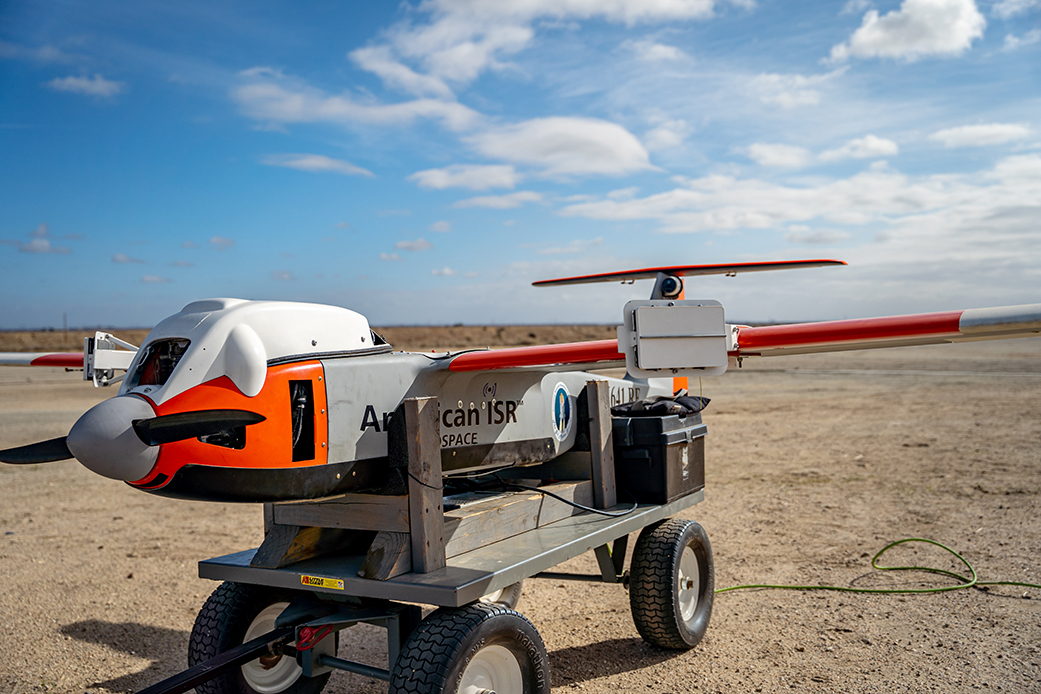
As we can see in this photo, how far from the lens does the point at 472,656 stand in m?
3.45

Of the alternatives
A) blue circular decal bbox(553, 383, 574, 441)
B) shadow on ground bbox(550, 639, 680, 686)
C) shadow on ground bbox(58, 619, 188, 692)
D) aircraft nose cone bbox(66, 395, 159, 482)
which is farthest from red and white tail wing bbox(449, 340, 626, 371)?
shadow on ground bbox(58, 619, 188, 692)

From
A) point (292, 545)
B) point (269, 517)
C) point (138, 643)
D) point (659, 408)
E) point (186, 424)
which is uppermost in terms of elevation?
point (186, 424)

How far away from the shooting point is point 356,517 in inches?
157

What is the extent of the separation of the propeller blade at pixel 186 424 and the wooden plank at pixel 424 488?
2.78 feet

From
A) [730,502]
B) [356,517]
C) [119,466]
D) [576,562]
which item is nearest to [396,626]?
[356,517]

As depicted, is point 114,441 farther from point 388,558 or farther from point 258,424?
point 388,558

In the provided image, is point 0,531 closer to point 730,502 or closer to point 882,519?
point 730,502

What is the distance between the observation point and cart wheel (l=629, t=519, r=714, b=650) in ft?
16.7

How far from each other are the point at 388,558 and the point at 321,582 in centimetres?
39

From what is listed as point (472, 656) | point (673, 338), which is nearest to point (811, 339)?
point (673, 338)

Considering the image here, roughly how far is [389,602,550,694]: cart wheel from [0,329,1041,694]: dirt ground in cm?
114

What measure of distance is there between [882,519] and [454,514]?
6.72m

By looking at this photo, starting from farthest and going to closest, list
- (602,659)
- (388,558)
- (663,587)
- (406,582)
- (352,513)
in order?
(602,659) < (663,587) < (352,513) < (388,558) < (406,582)

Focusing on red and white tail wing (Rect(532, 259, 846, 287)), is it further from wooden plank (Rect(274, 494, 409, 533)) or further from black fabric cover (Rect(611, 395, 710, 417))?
wooden plank (Rect(274, 494, 409, 533))
